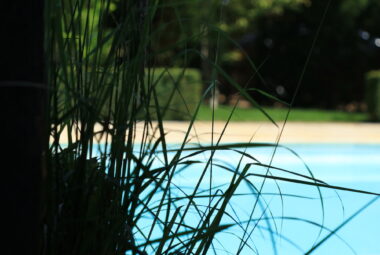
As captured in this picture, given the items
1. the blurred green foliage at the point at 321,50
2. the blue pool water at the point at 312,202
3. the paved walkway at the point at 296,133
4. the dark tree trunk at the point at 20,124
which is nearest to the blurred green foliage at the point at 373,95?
the paved walkway at the point at 296,133

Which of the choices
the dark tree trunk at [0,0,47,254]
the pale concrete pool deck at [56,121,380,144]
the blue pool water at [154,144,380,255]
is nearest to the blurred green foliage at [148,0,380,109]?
the pale concrete pool deck at [56,121,380,144]

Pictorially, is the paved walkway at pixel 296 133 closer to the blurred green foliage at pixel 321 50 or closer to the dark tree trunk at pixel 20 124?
the dark tree trunk at pixel 20 124

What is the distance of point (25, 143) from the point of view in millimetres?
782

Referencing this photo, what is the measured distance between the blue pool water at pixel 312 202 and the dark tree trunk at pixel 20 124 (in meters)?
0.90

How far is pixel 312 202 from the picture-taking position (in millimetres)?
5008

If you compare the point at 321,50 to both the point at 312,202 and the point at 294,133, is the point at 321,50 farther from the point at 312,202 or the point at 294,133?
the point at 312,202

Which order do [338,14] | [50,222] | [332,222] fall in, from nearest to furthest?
[50,222], [332,222], [338,14]

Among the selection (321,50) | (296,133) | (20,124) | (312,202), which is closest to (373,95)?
(296,133)

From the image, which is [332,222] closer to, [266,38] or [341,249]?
[341,249]

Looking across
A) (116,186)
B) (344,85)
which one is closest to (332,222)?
(116,186)

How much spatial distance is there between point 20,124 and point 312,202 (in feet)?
14.6

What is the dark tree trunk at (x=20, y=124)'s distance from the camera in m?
0.78

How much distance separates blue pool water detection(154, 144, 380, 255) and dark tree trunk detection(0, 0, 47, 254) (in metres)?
0.90

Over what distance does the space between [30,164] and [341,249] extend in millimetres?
3285
